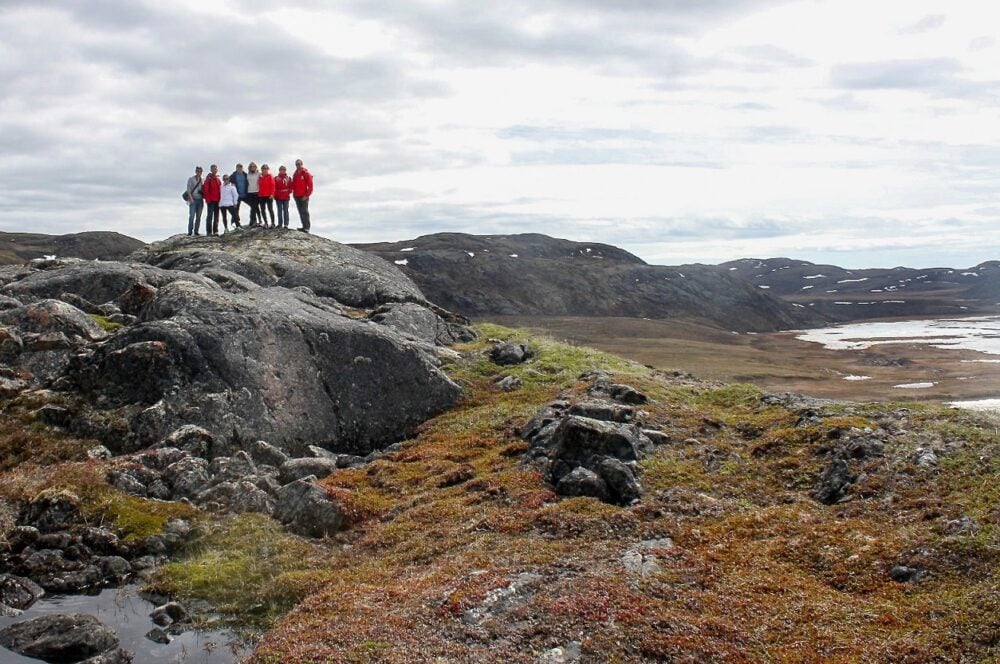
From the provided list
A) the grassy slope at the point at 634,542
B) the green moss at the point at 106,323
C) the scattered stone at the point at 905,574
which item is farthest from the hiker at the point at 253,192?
the scattered stone at the point at 905,574

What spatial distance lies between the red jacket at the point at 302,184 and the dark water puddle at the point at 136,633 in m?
29.1

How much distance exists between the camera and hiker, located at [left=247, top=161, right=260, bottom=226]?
39.8 m

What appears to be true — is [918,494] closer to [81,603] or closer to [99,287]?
[81,603]

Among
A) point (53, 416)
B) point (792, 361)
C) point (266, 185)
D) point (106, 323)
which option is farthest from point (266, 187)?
point (792, 361)

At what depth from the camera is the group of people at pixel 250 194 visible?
39.8 m

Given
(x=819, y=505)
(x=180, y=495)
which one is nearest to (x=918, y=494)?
(x=819, y=505)

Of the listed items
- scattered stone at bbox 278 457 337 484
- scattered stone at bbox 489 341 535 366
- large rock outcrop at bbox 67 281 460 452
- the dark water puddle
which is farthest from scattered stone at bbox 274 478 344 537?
scattered stone at bbox 489 341 535 366

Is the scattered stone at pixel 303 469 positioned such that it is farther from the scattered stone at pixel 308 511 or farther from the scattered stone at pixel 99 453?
the scattered stone at pixel 99 453

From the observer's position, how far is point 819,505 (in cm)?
1525

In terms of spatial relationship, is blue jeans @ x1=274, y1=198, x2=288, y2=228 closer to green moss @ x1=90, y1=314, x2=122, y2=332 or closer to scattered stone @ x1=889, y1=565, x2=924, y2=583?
green moss @ x1=90, y1=314, x2=122, y2=332

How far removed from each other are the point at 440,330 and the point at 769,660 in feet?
81.1

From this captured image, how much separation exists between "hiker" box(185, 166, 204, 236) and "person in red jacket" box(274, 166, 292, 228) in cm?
402

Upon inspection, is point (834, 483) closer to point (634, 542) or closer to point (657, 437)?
point (657, 437)

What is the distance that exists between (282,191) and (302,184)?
136 centimetres
